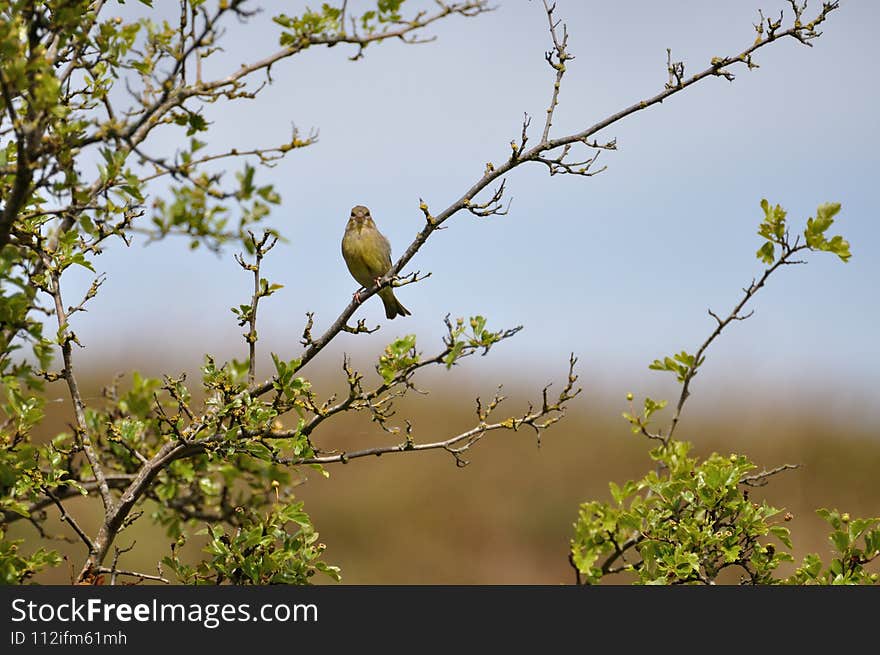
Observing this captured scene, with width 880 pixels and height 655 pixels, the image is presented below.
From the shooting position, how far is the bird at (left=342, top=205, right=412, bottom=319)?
24.8 feet

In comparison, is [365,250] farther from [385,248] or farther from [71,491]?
[71,491]

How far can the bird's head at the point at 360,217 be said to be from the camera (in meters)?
7.76

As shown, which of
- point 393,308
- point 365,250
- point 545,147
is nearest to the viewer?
point 545,147

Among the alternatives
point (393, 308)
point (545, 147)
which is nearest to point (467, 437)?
Answer: point (545, 147)

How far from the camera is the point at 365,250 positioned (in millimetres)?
7555

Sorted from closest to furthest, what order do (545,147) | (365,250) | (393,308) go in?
1. (545,147)
2. (365,250)
3. (393,308)

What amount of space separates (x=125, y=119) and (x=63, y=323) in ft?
5.24

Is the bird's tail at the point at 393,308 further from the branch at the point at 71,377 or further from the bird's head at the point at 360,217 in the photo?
the branch at the point at 71,377

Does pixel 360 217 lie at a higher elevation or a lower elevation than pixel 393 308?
higher

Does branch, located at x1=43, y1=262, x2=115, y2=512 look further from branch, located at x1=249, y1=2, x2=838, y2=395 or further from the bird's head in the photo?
the bird's head

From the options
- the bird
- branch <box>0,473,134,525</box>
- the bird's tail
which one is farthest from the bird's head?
branch <box>0,473,134,525</box>

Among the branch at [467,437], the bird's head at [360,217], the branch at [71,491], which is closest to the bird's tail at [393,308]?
the bird's head at [360,217]

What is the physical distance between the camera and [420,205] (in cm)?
429

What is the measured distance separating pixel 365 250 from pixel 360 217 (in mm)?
391
